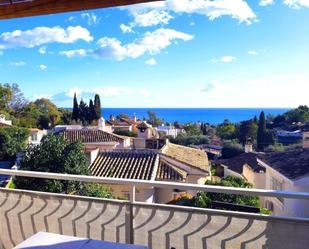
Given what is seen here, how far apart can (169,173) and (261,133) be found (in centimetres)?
1175

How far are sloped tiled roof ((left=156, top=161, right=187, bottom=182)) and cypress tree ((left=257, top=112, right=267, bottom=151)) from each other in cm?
1082

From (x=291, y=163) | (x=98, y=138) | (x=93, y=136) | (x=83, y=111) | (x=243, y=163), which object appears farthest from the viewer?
(x=83, y=111)

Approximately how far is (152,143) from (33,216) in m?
15.1

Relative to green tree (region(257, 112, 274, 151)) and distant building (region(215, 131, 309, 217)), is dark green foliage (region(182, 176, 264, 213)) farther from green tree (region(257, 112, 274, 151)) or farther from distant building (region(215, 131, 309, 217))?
green tree (region(257, 112, 274, 151))

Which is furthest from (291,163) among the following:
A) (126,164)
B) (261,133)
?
(261,133)

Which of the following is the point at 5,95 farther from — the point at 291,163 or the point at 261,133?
the point at 291,163

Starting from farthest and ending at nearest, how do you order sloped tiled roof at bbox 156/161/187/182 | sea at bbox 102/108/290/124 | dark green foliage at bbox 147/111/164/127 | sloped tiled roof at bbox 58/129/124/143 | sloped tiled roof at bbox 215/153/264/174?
dark green foliage at bbox 147/111/164/127, sea at bbox 102/108/290/124, sloped tiled roof at bbox 58/129/124/143, sloped tiled roof at bbox 215/153/264/174, sloped tiled roof at bbox 156/161/187/182

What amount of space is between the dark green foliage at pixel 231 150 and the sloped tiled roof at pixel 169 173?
949 cm

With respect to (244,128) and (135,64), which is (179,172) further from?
(135,64)

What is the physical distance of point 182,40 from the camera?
2598cm

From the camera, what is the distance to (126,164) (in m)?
12.7

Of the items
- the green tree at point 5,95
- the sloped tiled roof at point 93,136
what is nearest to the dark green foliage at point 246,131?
the sloped tiled roof at point 93,136

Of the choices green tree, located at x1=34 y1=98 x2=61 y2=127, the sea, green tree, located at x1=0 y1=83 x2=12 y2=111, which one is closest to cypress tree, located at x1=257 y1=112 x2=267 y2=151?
the sea

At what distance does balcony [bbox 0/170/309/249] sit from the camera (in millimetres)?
1733
